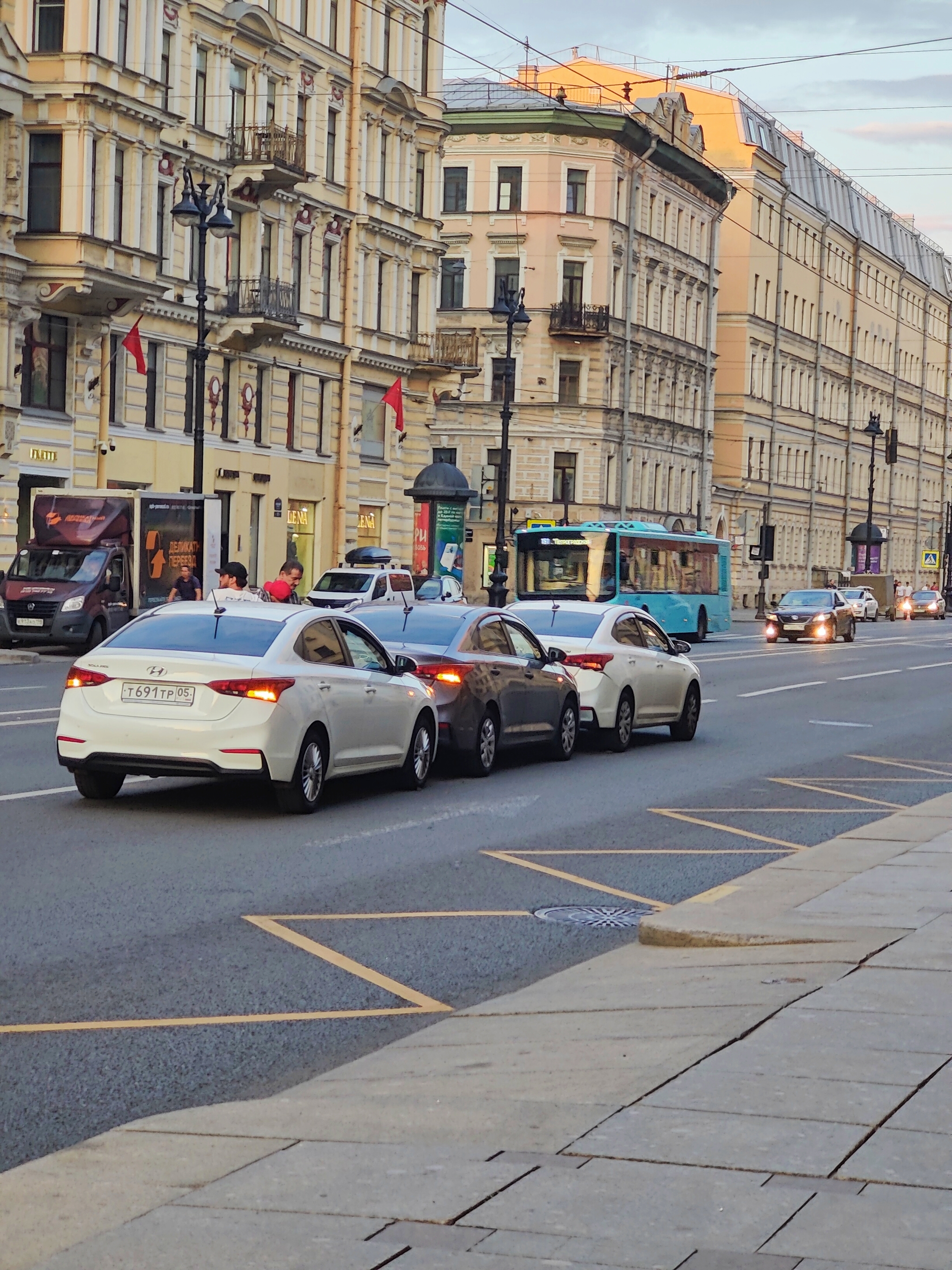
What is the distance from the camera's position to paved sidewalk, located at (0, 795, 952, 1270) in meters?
4.44

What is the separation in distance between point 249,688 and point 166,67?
37.0m

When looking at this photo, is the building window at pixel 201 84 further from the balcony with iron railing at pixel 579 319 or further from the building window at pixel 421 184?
the balcony with iron railing at pixel 579 319

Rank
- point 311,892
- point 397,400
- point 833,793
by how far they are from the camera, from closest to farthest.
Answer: point 311,892
point 833,793
point 397,400

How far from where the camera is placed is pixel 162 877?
35.8ft

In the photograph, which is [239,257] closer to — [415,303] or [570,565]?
[570,565]

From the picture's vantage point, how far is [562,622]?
20.7 meters

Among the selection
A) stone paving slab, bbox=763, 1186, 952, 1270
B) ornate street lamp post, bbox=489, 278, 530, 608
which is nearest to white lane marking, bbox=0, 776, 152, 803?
stone paving slab, bbox=763, 1186, 952, 1270

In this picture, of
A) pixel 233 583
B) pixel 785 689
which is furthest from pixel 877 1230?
pixel 785 689

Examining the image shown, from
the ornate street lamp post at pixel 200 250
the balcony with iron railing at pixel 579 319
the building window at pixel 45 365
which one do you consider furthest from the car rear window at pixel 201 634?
the balcony with iron railing at pixel 579 319

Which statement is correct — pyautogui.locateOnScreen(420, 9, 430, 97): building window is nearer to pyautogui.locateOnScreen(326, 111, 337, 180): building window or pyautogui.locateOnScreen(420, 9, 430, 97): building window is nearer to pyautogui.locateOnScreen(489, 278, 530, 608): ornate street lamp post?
pyautogui.locateOnScreen(326, 111, 337, 180): building window

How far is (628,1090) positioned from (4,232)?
3864 centimetres

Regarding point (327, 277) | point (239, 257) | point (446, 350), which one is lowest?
point (446, 350)

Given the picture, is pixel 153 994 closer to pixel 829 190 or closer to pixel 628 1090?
pixel 628 1090

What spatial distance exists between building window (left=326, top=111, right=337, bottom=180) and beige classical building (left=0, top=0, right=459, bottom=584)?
0.29 feet
